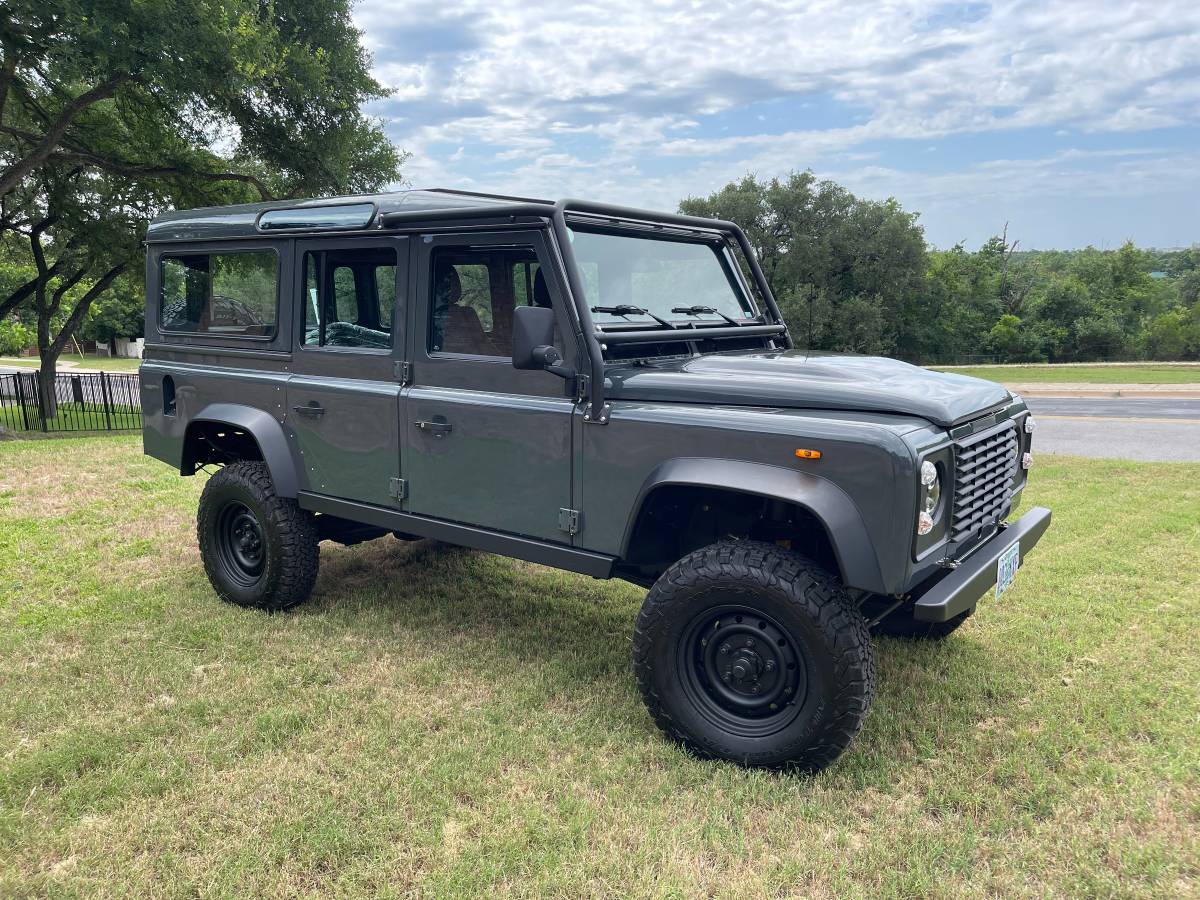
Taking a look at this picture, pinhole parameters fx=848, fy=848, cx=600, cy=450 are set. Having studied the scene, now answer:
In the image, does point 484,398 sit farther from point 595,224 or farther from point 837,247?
point 837,247

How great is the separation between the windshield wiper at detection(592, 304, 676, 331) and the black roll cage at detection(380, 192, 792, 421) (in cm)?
8

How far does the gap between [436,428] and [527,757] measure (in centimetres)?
156

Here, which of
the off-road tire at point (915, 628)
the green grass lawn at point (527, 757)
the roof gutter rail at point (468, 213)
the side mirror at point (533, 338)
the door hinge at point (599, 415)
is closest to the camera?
the green grass lawn at point (527, 757)

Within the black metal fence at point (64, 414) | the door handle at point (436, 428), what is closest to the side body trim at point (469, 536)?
the door handle at point (436, 428)

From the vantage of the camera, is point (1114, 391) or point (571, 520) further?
point (1114, 391)

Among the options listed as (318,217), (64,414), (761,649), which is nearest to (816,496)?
(761,649)

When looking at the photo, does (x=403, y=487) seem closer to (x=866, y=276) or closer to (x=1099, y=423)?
(x=1099, y=423)

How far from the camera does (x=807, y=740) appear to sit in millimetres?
3154

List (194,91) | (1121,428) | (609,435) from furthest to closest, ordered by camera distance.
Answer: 1. (1121,428)
2. (194,91)
3. (609,435)

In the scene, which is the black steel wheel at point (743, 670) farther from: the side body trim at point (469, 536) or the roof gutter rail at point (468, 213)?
the roof gutter rail at point (468, 213)

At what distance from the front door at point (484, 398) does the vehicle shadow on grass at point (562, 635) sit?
0.83 metres

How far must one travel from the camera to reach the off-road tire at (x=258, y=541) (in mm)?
4762

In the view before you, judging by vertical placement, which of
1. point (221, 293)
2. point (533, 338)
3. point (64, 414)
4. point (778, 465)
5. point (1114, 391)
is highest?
point (221, 293)

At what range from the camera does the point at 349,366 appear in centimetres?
445
